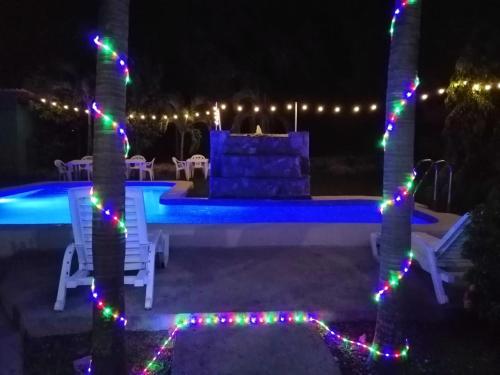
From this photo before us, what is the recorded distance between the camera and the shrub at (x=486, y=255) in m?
2.62

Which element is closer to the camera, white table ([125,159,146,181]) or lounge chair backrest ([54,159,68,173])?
lounge chair backrest ([54,159,68,173])

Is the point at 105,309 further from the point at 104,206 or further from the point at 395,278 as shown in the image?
the point at 395,278

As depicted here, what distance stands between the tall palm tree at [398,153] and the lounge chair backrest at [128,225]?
195 cm

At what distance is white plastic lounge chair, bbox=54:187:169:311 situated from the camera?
10.4 feet

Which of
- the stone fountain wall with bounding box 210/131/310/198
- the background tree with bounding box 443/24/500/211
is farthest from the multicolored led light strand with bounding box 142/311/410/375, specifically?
the background tree with bounding box 443/24/500/211

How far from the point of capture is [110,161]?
1940 millimetres

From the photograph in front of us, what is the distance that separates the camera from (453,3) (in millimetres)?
10719

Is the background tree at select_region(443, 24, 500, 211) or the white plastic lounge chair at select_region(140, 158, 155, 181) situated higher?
the background tree at select_region(443, 24, 500, 211)

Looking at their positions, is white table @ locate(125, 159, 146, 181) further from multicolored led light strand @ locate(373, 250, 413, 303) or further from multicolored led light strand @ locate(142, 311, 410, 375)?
multicolored led light strand @ locate(373, 250, 413, 303)

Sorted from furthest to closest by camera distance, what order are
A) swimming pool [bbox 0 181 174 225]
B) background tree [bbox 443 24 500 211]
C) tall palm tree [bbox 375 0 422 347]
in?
1. background tree [bbox 443 24 500 211]
2. swimming pool [bbox 0 181 174 225]
3. tall palm tree [bbox 375 0 422 347]

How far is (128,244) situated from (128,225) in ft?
0.51

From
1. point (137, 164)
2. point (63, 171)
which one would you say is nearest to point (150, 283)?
point (137, 164)

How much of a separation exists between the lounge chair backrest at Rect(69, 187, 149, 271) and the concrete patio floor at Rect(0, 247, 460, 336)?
12.5 inches

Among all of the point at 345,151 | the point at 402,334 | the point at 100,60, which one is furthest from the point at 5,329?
the point at 345,151
